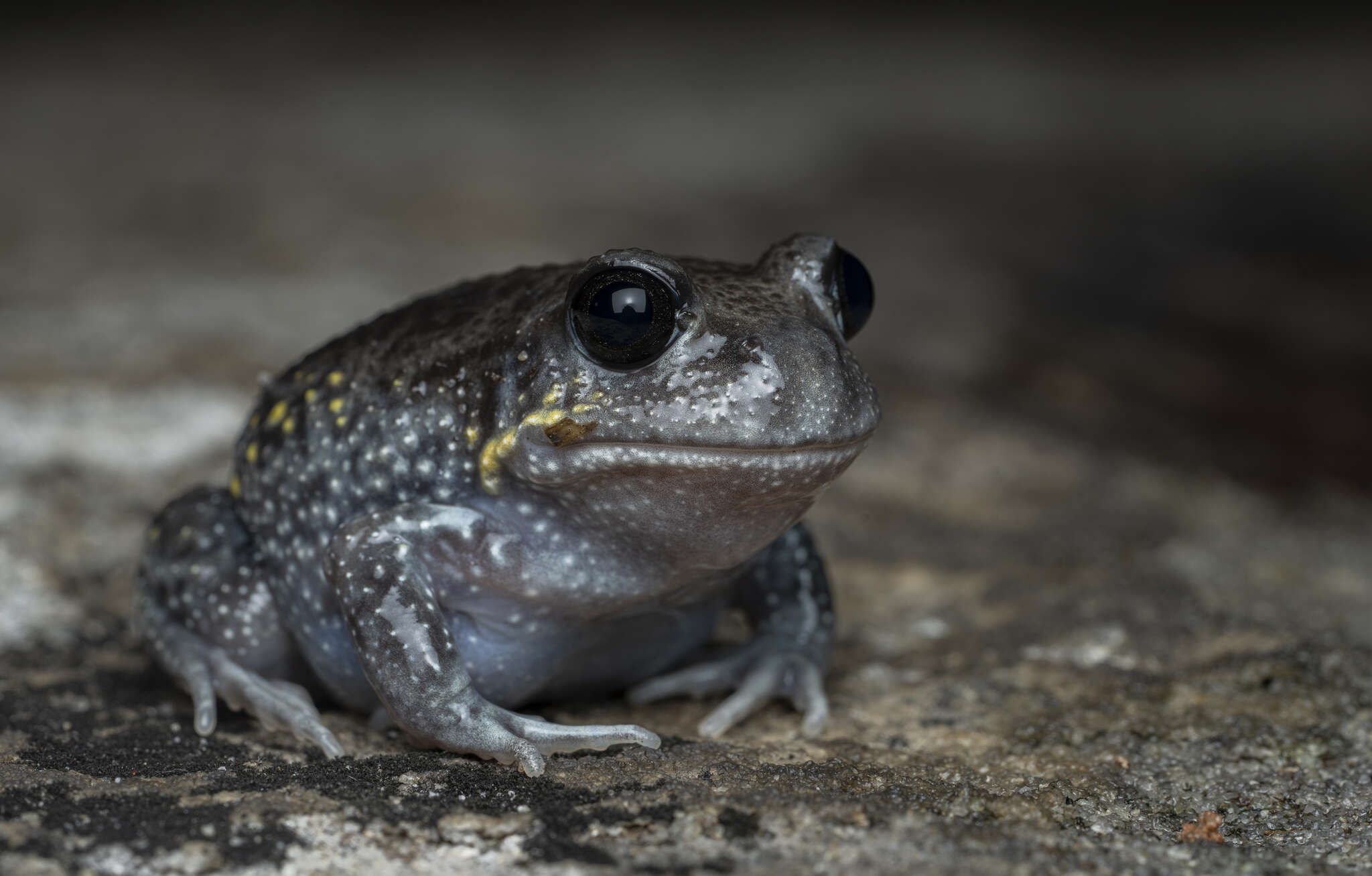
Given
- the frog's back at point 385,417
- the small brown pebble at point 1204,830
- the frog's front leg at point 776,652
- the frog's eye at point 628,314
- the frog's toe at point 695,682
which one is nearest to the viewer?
the small brown pebble at point 1204,830

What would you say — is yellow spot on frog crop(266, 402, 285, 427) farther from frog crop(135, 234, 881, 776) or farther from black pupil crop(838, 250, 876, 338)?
black pupil crop(838, 250, 876, 338)

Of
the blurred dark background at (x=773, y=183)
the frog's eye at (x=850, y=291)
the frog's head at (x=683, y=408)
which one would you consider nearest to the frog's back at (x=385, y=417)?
the frog's head at (x=683, y=408)

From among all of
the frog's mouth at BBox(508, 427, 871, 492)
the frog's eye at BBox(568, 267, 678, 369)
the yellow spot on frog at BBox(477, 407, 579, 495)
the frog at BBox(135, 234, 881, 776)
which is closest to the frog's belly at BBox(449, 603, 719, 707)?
the frog at BBox(135, 234, 881, 776)

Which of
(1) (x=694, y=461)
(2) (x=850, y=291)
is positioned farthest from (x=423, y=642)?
(2) (x=850, y=291)

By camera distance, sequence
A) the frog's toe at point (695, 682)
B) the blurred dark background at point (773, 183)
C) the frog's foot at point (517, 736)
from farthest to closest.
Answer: the blurred dark background at point (773, 183) < the frog's toe at point (695, 682) < the frog's foot at point (517, 736)

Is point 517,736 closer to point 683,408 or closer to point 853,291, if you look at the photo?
point 683,408

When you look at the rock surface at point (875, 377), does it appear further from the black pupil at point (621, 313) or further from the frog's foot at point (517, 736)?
the black pupil at point (621, 313)

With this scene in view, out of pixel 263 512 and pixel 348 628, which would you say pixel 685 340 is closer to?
pixel 348 628

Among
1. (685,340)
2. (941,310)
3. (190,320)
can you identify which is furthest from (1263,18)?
(685,340)
